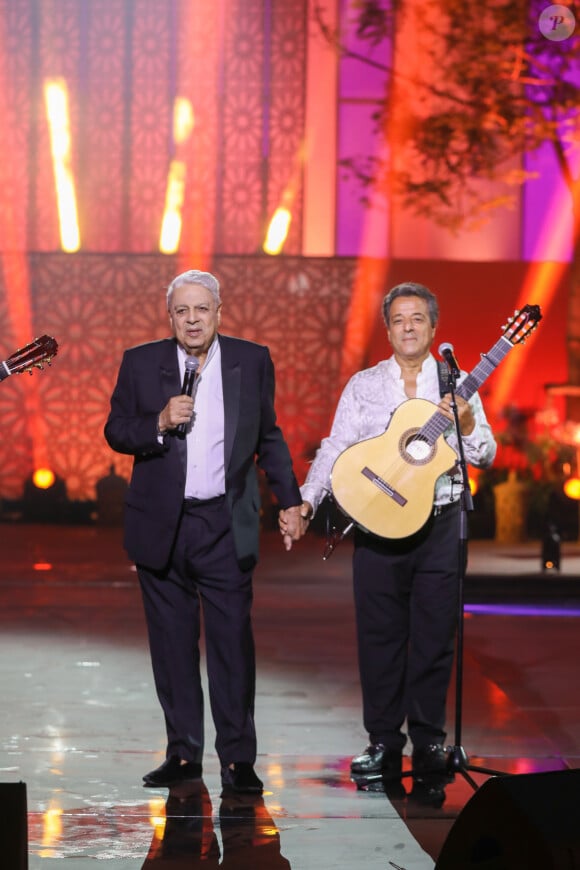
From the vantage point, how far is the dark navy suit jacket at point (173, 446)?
475cm

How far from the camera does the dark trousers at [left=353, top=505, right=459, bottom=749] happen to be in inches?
197

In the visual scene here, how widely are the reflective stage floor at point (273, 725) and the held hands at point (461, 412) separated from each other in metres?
0.93

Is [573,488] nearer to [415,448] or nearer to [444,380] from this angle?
[415,448]

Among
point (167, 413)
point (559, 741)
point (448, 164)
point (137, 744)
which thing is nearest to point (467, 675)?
point (559, 741)

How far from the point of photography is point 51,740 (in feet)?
18.2

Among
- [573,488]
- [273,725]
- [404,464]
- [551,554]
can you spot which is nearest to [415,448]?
[404,464]

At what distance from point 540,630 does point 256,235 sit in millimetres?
8338

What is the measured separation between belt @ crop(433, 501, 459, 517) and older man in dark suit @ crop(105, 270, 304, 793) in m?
0.45

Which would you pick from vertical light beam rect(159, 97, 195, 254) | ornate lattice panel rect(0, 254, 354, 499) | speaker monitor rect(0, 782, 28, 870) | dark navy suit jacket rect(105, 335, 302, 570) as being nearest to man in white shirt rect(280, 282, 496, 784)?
dark navy suit jacket rect(105, 335, 302, 570)

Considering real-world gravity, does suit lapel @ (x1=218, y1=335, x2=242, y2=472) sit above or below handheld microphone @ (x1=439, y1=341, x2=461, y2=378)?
below

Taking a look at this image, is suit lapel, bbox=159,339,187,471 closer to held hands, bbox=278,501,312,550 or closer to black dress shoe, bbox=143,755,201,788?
held hands, bbox=278,501,312,550

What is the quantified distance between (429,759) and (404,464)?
0.96 meters

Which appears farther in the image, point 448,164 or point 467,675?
point 448,164

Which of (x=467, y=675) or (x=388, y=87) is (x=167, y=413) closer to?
(x=467, y=675)
